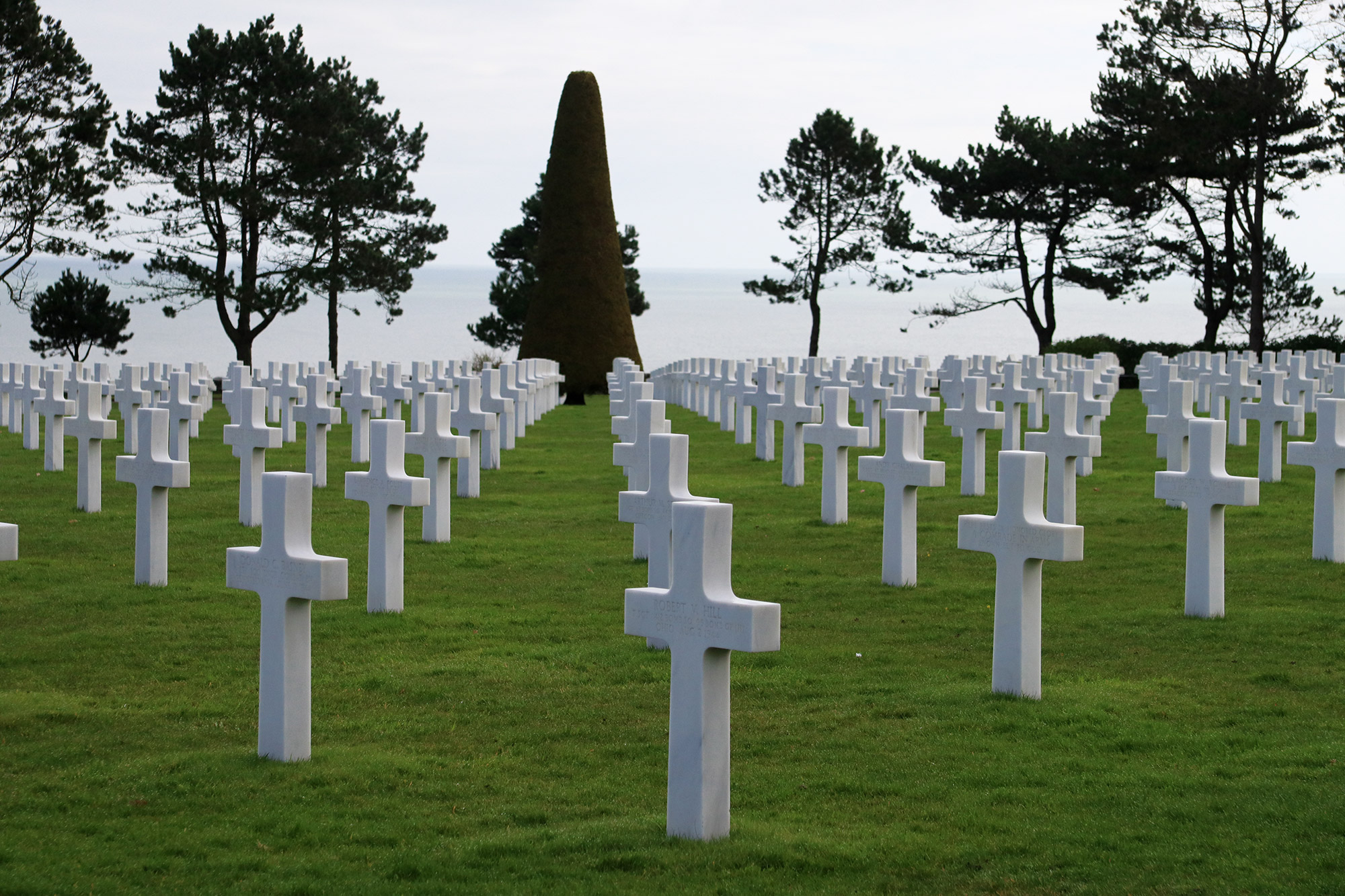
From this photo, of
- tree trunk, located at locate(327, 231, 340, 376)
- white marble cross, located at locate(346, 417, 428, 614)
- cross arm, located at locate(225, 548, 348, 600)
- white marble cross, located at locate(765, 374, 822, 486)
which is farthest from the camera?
tree trunk, located at locate(327, 231, 340, 376)

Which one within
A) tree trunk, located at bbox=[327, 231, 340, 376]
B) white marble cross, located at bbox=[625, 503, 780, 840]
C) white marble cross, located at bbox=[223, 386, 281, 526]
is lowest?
white marble cross, located at bbox=[625, 503, 780, 840]

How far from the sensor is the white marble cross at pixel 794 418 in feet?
43.7

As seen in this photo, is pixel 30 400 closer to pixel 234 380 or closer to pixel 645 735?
pixel 234 380

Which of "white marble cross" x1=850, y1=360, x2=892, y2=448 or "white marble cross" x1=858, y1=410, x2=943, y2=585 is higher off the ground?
"white marble cross" x1=850, y1=360, x2=892, y2=448

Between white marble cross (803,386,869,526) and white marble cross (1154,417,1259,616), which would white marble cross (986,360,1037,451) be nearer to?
white marble cross (803,386,869,526)

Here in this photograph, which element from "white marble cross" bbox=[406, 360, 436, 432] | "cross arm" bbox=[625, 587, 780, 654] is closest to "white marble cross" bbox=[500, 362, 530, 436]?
"white marble cross" bbox=[406, 360, 436, 432]

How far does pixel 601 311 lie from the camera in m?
33.2

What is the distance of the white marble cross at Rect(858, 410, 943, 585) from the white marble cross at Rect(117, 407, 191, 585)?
4.09m

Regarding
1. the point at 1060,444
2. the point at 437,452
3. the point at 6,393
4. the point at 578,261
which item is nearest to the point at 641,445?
the point at 437,452

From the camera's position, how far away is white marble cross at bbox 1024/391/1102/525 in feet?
31.7

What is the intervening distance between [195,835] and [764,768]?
1921 mm

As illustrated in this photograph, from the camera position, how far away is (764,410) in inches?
679

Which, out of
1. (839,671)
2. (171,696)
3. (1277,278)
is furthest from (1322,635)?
(1277,278)

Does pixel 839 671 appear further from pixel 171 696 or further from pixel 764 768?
pixel 171 696
